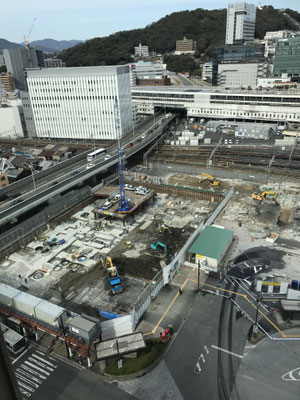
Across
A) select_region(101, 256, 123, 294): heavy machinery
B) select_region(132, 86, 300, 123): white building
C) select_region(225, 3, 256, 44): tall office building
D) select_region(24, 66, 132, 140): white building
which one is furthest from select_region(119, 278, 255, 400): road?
select_region(225, 3, 256, 44): tall office building

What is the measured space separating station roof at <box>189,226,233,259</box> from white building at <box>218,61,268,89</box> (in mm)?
104998

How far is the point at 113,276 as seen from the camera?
31875 mm

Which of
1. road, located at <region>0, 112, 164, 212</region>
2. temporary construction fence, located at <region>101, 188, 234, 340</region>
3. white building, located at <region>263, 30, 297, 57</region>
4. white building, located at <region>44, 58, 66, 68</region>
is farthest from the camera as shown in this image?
white building, located at <region>44, 58, 66, 68</region>

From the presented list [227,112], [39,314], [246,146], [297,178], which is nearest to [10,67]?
[227,112]

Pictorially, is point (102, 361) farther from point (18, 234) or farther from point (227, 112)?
point (227, 112)

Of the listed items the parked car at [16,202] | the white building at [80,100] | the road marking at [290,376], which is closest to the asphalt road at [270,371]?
the road marking at [290,376]

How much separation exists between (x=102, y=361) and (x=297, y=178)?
49.1 m

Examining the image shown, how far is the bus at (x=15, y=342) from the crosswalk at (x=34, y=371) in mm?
1074

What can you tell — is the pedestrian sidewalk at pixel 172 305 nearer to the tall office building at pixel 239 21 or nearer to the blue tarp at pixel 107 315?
the blue tarp at pixel 107 315

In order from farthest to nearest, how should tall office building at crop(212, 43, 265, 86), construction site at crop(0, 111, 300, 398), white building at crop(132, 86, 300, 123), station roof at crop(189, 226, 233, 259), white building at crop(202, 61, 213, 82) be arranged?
white building at crop(202, 61, 213, 82) < tall office building at crop(212, 43, 265, 86) < white building at crop(132, 86, 300, 123) < station roof at crop(189, 226, 233, 259) < construction site at crop(0, 111, 300, 398)

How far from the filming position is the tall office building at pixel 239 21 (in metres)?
161

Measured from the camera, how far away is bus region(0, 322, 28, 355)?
24047mm

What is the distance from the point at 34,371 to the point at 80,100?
2677 inches

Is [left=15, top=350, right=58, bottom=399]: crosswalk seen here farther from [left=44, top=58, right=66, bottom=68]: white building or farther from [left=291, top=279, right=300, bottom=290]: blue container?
[left=44, top=58, right=66, bottom=68]: white building
